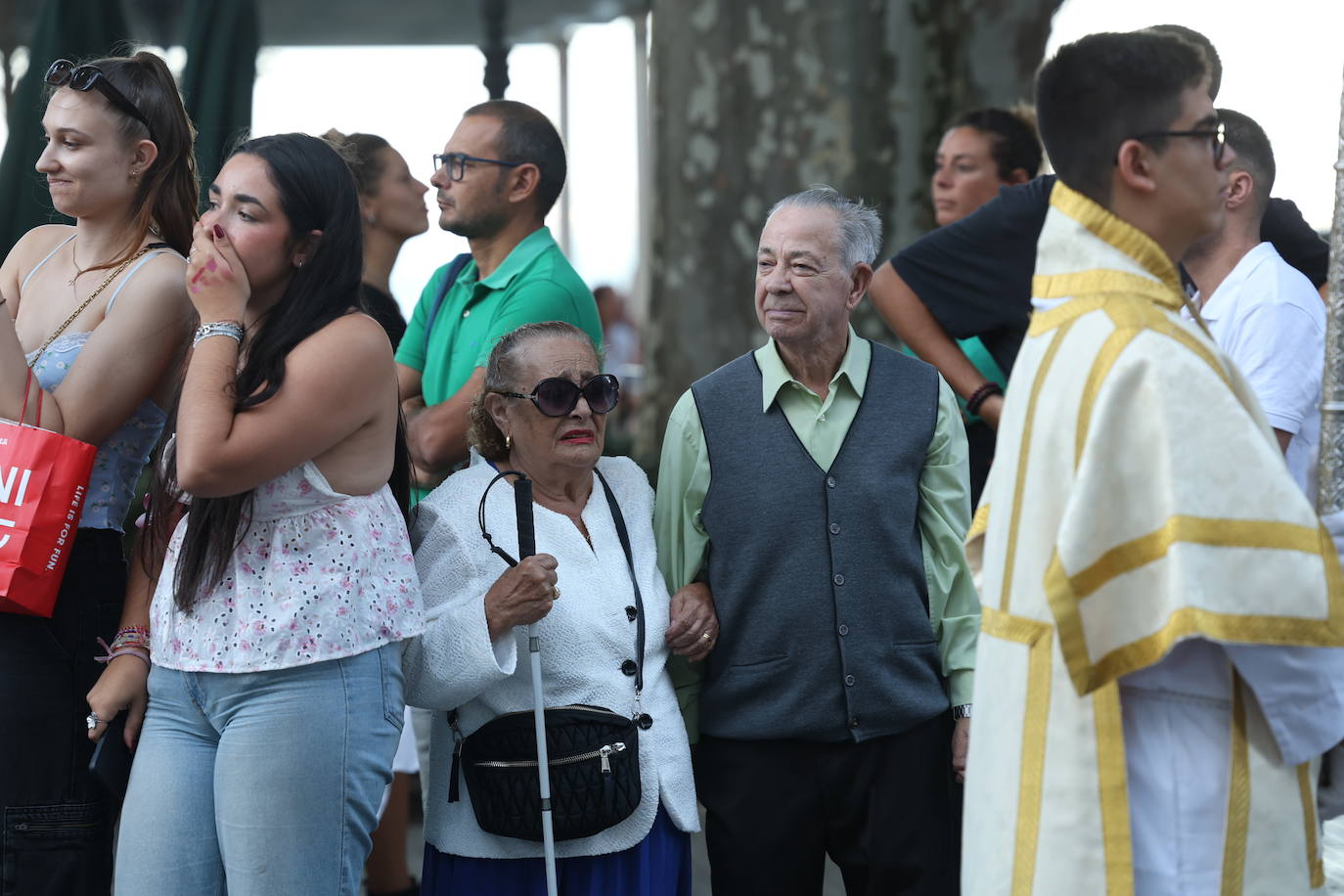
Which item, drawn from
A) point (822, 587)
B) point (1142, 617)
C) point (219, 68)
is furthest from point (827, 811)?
point (219, 68)

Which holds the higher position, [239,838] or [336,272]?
[336,272]

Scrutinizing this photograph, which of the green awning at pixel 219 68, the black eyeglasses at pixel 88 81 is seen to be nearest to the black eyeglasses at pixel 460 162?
the green awning at pixel 219 68

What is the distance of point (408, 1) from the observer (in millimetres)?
8633

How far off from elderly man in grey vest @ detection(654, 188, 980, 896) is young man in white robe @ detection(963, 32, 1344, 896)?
964mm

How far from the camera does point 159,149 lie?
10.7 feet

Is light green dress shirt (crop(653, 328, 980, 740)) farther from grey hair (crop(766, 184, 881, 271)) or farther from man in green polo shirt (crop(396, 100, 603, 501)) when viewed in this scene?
man in green polo shirt (crop(396, 100, 603, 501))

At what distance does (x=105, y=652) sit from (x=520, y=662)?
82cm

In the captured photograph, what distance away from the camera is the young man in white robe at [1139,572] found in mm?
2094

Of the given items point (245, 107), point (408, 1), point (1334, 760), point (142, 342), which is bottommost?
point (1334, 760)

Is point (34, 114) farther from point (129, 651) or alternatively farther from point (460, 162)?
point (129, 651)

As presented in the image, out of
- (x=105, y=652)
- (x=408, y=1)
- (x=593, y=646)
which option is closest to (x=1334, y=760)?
(x=593, y=646)

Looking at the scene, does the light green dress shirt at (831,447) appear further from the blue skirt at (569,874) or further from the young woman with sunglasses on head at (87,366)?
the young woman with sunglasses on head at (87,366)

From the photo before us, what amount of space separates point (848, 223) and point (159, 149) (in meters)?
1.50

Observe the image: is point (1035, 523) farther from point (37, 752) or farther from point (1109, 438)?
point (37, 752)
